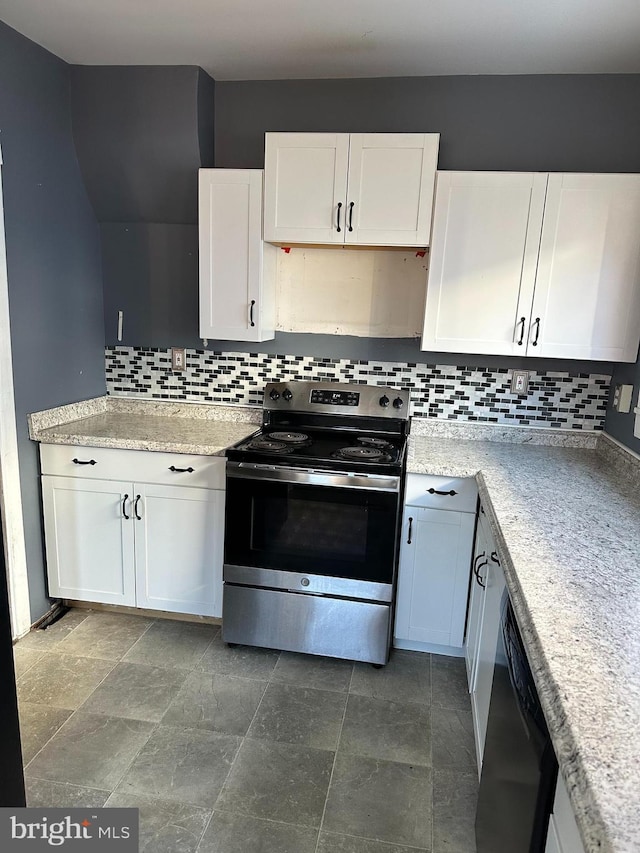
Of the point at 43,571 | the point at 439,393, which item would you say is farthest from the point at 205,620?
the point at 439,393

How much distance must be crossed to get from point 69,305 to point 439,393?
71.6 inches

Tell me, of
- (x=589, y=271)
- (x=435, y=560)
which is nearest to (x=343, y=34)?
(x=589, y=271)

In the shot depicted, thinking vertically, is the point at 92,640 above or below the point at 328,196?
below

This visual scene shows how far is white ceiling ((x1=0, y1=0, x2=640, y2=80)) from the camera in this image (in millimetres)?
1932

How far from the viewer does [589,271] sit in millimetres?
2295

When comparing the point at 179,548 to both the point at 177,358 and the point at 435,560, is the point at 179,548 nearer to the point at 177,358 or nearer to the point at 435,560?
the point at 177,358

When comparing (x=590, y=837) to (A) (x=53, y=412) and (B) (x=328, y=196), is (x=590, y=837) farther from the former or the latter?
(A) (x=53, y=412)

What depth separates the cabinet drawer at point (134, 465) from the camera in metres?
2.46

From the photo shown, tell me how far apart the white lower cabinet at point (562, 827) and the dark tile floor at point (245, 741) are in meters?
0.83

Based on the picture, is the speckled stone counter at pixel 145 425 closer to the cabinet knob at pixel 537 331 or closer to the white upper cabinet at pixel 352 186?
the white upper cabinet at pixel 352 186

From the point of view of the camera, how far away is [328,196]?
241 cm

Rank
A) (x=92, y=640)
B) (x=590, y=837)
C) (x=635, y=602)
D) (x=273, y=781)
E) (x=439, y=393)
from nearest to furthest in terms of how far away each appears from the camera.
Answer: (x=590, y=837) < (x=635, y=602) < (x=273, y=781) < (x=92, y=640) < (x=439, y=393)

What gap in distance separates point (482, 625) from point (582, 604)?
841mm

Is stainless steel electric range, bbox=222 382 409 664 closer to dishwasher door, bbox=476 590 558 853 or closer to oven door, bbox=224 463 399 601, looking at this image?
oven door, bbox=224 463 399 601
